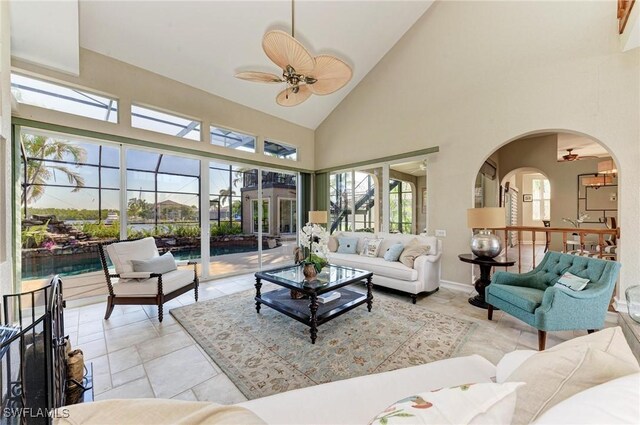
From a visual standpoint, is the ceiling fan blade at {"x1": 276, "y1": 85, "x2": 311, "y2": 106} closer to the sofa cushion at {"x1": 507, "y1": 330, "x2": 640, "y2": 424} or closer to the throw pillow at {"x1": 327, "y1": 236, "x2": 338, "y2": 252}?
the throw pillow at {"x1": 327, "y1": 236, "x2": 338, "y2": 252}

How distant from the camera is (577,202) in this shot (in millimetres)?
6480

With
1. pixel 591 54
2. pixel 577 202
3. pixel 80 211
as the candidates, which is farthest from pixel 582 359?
pixel 577 202

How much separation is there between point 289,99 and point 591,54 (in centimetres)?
388

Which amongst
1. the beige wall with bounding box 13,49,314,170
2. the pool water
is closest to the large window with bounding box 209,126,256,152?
the beige wall with bounding box 13,49,314,170

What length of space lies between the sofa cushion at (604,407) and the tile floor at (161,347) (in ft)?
6.10

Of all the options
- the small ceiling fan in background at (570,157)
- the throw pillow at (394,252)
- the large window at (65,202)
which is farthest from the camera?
the small ceiling fan in background at (570,157)

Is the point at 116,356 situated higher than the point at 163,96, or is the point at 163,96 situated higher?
the point at 163,96

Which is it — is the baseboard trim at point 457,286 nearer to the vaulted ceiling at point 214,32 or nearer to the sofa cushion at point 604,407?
the sofa cushion at point 604,407

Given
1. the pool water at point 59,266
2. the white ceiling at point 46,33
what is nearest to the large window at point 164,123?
the white ceiling at point 46,33

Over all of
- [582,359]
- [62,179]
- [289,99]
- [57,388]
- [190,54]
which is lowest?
[57,388]

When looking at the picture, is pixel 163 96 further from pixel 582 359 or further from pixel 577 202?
pixel 577 202

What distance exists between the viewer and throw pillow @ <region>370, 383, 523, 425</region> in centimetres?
60

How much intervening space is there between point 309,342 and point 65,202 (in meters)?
4.01

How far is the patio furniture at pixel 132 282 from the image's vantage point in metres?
2.99
